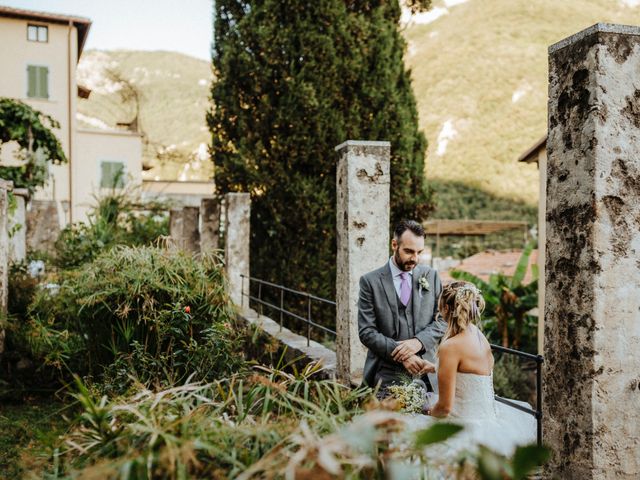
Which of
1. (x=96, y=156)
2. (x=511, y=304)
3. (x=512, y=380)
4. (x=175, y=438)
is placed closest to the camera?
(x=175, y=438)

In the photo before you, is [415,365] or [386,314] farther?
[386,314]

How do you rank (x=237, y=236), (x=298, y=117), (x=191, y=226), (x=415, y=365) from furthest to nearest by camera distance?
(x=191, y=226) → (x=298, y=117) → (x=237, y=236) → (x=415, y=365)

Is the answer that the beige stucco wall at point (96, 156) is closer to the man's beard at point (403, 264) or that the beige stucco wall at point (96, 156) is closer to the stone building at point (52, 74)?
the stone building at point (52, 74)

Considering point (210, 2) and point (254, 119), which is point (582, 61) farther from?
point (210, 2)

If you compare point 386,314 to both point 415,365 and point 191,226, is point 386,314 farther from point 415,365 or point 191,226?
point 191,226

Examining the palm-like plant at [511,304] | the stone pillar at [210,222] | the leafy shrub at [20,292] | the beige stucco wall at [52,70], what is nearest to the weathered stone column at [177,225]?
the stone pillar at [210,222]

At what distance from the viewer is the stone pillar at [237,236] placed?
416 inches


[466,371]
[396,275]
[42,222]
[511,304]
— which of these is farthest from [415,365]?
[42,222]

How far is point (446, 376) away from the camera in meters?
3.75

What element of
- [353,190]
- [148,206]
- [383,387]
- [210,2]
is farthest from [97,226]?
[383,387]

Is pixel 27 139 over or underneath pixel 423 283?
over

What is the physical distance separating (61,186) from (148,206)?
12799 mm

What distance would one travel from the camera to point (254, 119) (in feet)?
39.6

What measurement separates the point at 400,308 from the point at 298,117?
25.3 feet
